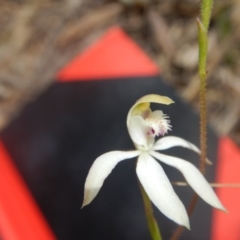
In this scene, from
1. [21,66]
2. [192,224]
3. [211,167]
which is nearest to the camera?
[192,224]

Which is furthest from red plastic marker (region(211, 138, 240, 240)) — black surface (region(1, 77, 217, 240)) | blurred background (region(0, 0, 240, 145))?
blurred background (region(0, 0, 240, 145))

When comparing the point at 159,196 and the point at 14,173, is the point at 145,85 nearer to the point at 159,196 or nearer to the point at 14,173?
the point at 14,173

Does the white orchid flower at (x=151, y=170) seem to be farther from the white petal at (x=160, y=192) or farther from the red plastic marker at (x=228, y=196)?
the red plastic marker at (x=228, y=196)

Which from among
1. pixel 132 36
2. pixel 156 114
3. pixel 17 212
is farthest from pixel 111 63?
pixel 156 114

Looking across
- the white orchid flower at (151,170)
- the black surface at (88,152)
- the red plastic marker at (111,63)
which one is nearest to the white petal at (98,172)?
the white orchid flower at (151,170)

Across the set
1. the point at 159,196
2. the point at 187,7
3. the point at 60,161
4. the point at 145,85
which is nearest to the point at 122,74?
the point at 145,85

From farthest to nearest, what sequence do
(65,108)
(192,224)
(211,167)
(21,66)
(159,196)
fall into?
(21,66), (65,108), (211,167), (192,224), (159,196)

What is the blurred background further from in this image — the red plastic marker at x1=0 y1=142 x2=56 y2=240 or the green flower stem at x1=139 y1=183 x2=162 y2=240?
the green flower stem at x1=139 y1=183 x2=162 y2=240
